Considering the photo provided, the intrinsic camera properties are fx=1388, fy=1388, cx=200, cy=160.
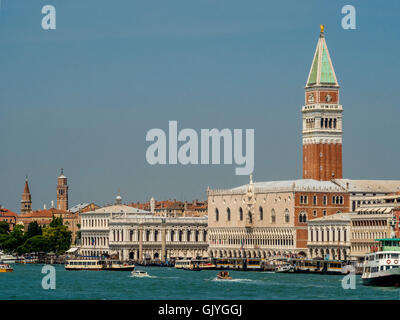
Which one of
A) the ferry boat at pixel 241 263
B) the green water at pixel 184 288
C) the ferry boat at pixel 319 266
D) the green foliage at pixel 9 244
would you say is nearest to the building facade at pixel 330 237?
the ferry boat at pixel 241 263

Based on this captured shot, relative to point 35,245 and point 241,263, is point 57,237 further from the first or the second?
point 241,263

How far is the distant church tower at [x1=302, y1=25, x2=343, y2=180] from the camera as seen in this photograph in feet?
477

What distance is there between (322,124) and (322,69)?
19.0ft

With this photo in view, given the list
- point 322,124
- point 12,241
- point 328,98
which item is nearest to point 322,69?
point 328,98

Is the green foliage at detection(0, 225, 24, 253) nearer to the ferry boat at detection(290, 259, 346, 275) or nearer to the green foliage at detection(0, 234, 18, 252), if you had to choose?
the green foliage at detection(0, 234, 18, 252)

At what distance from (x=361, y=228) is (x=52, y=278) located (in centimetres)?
3344

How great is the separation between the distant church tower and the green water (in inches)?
1240

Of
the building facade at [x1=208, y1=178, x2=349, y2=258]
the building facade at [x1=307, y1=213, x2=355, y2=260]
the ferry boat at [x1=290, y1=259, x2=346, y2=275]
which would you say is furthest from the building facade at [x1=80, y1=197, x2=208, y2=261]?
the ferry boat at [x1=290, y1=259, x2=346, y2=275]

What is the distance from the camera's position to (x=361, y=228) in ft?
417

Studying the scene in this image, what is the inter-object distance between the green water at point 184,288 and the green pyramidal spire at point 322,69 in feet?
114

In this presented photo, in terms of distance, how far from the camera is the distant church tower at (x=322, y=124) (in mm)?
145500
